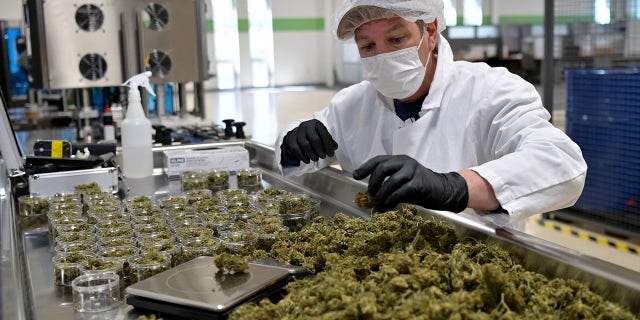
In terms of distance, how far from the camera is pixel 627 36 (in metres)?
4.61

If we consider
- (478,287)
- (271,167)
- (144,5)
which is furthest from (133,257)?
(144,5)

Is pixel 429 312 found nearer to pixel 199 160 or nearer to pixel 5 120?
pixel 199 160

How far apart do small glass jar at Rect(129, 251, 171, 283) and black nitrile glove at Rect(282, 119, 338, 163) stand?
740mm

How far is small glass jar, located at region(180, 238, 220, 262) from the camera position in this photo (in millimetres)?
1349

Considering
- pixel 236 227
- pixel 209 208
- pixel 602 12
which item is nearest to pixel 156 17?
pixel 209 208

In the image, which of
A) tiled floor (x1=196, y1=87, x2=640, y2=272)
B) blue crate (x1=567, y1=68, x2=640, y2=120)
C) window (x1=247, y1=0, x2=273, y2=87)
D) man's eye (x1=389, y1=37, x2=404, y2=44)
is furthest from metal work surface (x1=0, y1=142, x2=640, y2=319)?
window (x1=247, y1=0, x2=273, y2=87)

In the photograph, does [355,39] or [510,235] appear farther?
[355,39]

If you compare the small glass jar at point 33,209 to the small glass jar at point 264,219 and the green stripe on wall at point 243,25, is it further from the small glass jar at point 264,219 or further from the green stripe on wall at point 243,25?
the green stripe on wall at point 243,25

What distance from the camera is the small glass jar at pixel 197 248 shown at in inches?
53.1

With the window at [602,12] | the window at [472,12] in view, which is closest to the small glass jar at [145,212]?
the window at [602,12]

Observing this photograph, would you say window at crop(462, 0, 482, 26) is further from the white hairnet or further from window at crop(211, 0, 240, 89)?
the white hairnet

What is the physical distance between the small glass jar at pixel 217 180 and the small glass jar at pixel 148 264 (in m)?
0.91

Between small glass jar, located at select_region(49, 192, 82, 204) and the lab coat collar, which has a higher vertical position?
the lab coat collar

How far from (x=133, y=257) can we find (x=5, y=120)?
1.15 m
